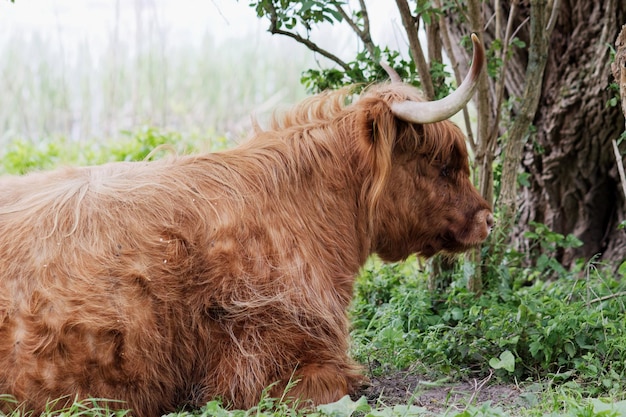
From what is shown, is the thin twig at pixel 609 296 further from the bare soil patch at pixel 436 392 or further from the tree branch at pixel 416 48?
the tree branch at pixel 416 48

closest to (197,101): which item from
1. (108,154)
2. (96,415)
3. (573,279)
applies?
(108,154)

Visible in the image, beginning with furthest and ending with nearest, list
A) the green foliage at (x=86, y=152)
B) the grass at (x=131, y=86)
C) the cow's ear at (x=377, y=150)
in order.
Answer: the grass at (x=131, y=86) → the green foliage at (x=86, y=152) → the cow's ear at (x=377, y=150)

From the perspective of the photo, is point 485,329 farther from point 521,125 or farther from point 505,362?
point 521,125

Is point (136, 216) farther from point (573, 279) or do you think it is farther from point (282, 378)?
point (573, 279)

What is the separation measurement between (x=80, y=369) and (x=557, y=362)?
7.51 feet

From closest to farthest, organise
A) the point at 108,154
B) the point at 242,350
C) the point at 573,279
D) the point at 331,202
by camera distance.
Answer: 1. the point at 242,350
2. the point at 331,202
3. the point at 573,279
4. the point at 108,154

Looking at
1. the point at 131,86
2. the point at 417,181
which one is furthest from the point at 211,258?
the point at 131,86

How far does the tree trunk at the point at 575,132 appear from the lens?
20.1ft

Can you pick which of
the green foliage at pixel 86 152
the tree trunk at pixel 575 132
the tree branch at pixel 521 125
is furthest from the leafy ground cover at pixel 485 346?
the green foliage at pixel 86 152

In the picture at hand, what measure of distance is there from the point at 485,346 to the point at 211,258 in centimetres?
163

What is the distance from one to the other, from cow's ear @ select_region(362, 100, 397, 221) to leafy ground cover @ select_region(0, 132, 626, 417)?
0.74 m

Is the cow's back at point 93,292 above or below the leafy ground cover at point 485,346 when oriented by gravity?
above

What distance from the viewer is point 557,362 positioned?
4.37 metres

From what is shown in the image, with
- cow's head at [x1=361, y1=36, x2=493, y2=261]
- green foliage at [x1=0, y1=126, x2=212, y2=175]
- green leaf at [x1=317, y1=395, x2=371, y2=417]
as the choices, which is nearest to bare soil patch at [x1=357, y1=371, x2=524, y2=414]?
green leaf at [x1=317, y1=395, x2=371, y2=417]
